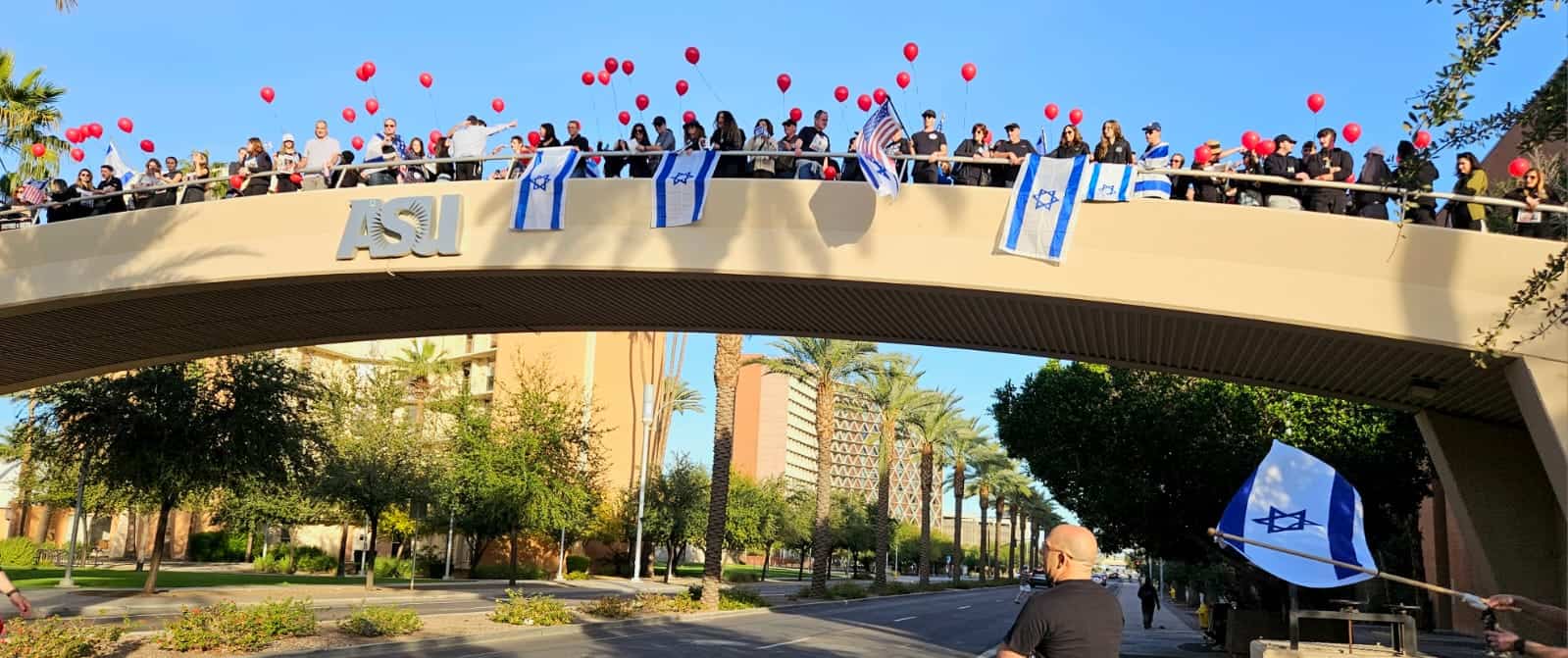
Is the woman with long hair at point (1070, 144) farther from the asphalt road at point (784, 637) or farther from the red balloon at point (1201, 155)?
the asphalt road at point (784, 637)

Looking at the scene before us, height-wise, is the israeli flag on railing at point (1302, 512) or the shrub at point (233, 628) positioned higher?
the israeli flag on railing at point (1302, 512)

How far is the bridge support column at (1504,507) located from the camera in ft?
50.1

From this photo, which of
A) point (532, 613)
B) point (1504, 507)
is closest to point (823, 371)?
point (532, 613)

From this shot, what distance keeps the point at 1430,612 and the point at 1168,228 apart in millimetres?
33940

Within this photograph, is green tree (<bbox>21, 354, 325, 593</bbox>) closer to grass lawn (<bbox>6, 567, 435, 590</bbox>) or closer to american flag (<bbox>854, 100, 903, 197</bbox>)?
grass lawn (<bbox>6, 567, 435, 590</bbox>)

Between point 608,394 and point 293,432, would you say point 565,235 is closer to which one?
point 293,432

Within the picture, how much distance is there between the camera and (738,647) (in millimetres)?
19969

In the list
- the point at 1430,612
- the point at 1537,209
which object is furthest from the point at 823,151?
the point at 1430,612

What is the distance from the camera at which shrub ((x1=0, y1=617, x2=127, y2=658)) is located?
1347 centimetres

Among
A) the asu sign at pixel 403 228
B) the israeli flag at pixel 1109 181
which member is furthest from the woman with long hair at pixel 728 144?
the israeli flag at pixel 1109 181

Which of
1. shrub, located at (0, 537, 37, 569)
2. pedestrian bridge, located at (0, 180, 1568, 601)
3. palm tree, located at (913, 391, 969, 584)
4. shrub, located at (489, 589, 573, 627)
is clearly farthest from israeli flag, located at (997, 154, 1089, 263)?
shrub, located at (0, 537, 37, 569)

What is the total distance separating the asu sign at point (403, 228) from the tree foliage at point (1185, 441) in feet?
47.8

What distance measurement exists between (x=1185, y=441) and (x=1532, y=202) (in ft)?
39.0

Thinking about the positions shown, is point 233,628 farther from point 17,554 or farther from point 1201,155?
point 17,554
